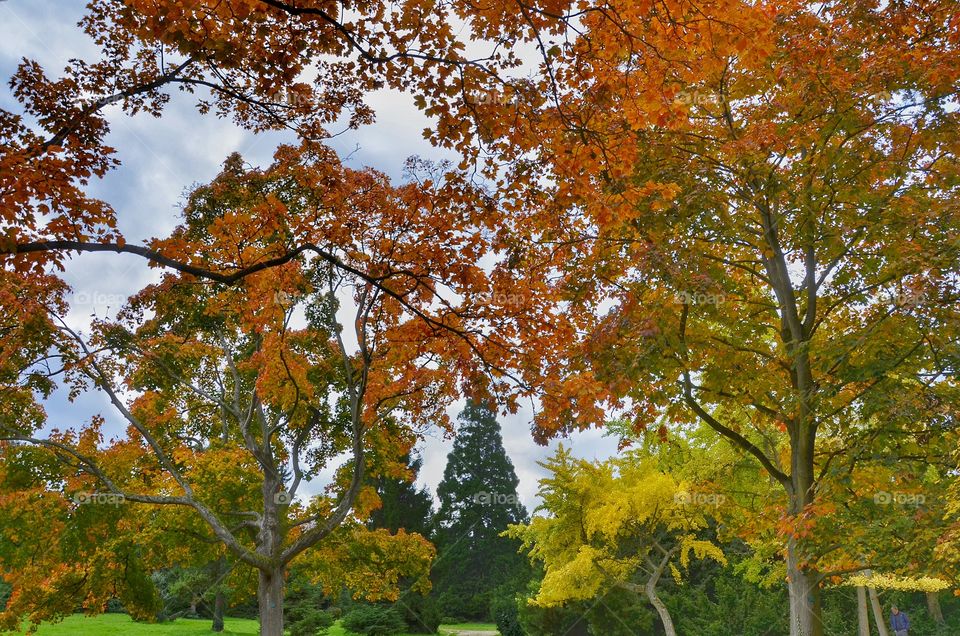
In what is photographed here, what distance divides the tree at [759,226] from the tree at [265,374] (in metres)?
2.46

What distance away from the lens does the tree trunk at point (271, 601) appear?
1359 cm

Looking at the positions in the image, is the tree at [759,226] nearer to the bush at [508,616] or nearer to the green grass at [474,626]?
the bush at [508,616]

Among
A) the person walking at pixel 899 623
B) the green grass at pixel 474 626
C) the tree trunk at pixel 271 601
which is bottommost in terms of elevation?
the green grass at pixel 474 626

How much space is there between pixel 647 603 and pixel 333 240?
2048cm

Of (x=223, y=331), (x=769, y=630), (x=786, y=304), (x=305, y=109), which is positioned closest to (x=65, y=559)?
(x=223, y=331)

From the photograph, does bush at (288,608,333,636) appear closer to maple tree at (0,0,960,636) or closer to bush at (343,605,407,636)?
bush at (343,605,407,636)

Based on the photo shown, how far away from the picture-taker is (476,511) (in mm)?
41094

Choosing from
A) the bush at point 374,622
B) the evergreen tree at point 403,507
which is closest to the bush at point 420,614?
the bush at point 374,622

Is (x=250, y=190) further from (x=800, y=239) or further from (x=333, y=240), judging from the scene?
(x=800, y=239)

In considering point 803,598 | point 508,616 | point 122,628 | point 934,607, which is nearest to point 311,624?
point 508,616

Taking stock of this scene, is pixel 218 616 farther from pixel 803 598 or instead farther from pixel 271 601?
pixel 803 598

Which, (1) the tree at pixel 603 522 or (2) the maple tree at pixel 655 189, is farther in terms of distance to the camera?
(1) the tree at pixel 603 522

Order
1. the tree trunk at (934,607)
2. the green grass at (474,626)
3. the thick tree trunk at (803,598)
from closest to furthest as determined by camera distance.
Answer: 1. the thick tree trunk at (803,598)
2. the tree trunk at (934,607)
3. the green grass at (474,626)

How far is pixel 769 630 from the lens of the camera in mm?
21625
